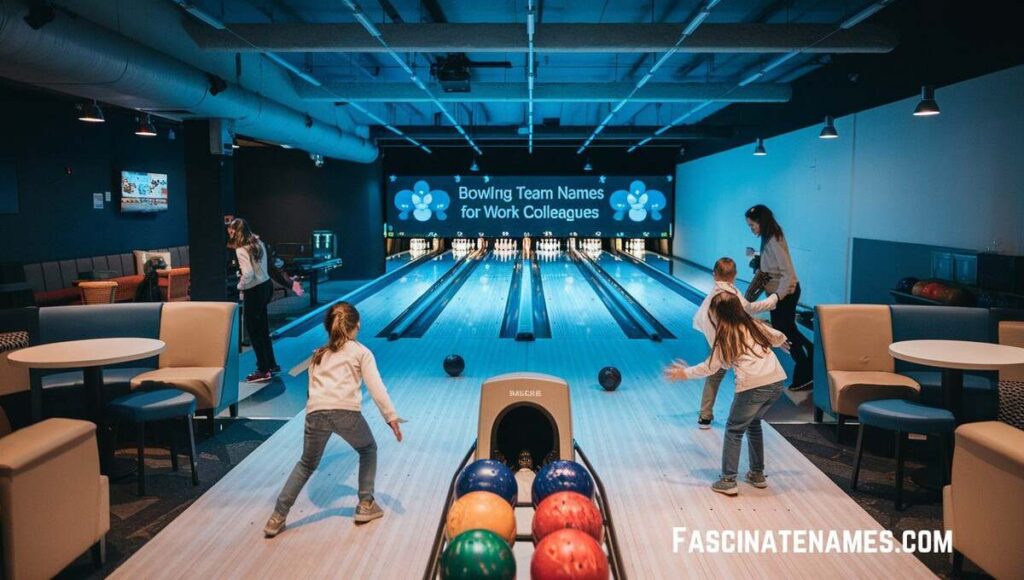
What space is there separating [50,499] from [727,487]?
8.94 ft

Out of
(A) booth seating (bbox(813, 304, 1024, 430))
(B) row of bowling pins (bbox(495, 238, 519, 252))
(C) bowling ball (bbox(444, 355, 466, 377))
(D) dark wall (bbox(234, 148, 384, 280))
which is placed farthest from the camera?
(B) row of bowling pins (bbox(495, 238, 519, 252))

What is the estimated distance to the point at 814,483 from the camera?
142 inches

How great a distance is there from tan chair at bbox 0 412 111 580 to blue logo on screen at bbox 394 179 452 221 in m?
12.4

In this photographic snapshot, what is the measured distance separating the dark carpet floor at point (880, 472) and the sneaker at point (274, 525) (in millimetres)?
2488

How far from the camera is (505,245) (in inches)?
755

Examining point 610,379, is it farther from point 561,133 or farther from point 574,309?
point 561,133

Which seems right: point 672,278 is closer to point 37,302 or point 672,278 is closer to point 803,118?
point 803,118

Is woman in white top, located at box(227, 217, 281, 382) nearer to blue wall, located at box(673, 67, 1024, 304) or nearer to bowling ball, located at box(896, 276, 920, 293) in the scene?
bowling ball, located at box(896, 276, 920, 293)

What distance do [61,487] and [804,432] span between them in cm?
375

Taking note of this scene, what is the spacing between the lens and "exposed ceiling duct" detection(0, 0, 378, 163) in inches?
157

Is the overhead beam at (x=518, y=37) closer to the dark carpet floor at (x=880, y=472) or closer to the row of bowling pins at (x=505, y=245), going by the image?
the dark carpet floor at (x=880, y=472)

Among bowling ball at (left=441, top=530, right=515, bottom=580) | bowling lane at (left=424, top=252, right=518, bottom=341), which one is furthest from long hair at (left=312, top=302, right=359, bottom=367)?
bowling lane at (left=424, top=252, right=518, bottom=341)

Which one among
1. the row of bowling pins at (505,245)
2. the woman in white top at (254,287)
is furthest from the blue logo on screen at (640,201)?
the woman in white top at (254,287)

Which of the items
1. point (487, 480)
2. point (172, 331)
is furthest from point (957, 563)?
point (172, 331)
